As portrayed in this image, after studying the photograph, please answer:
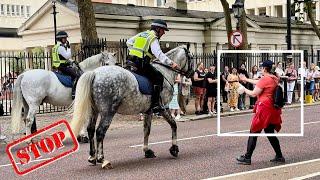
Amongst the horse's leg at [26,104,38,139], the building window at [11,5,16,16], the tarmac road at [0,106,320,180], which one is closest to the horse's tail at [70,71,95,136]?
the tarmac road at [0,106,320,180]

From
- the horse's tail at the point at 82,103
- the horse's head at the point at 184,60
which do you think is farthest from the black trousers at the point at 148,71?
the horse's tail at the point at 82,103

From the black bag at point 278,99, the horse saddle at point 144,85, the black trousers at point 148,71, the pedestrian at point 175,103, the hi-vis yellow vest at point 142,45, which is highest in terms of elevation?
the hi-vis yellow vest at point 142,45

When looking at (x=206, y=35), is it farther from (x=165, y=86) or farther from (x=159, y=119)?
(x=165, y=86)

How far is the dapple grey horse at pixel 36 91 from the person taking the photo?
541 inches

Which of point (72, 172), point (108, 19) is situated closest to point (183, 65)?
point (72, 172)

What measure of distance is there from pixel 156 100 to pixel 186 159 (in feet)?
4.27

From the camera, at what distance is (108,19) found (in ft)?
108

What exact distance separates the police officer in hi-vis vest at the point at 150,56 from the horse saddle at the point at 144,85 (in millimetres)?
101

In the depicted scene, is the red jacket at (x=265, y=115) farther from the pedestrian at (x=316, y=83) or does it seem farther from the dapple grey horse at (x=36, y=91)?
the pedestrian at (x=316, y=83)

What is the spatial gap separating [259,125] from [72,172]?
11.3ft

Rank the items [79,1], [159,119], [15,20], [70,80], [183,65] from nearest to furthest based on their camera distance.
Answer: [183,65]
[70,80]
[159,119]
[79,1]
[15,20]

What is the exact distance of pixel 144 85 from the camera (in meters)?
10.9

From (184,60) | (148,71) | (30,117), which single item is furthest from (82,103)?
(30,117)

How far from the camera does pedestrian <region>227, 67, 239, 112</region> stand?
22688 millimetres
